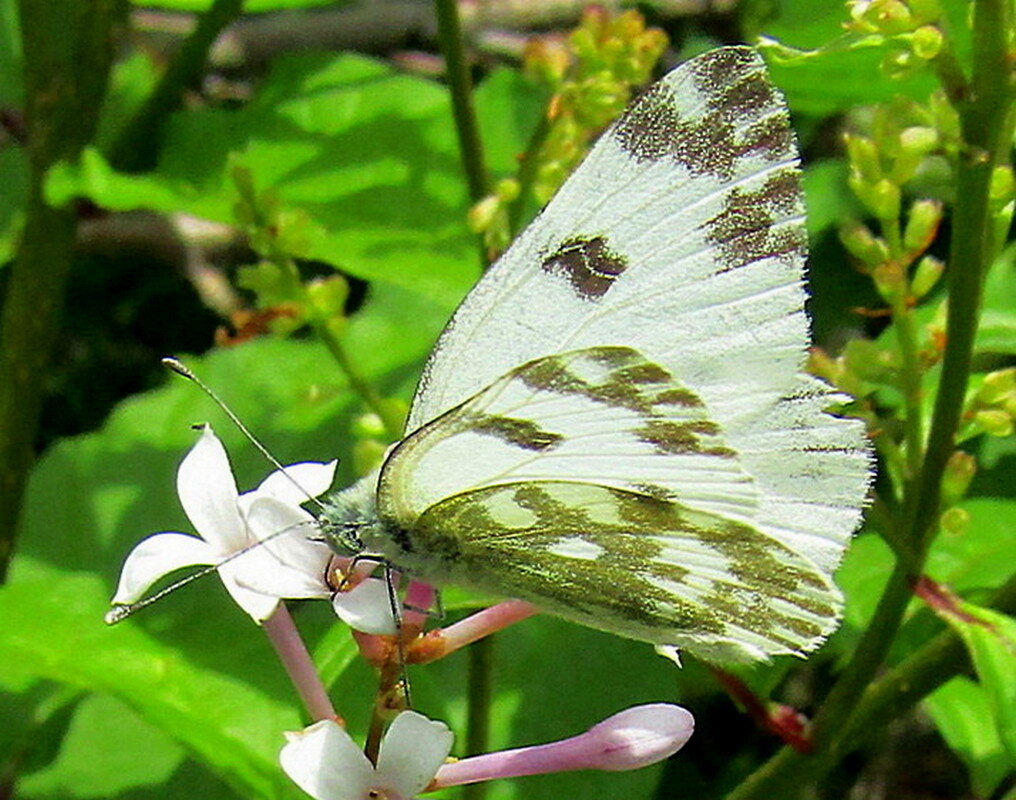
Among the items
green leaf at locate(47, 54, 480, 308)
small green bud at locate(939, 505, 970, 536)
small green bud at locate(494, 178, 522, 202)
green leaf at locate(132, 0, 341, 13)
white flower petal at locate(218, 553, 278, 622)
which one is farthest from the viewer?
green leaf at locate(132, 0, 341, 13)

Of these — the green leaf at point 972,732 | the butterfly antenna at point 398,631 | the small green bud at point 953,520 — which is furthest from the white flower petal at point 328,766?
the green leaf at point 972,732

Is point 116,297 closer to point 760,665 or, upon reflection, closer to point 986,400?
point 760,665

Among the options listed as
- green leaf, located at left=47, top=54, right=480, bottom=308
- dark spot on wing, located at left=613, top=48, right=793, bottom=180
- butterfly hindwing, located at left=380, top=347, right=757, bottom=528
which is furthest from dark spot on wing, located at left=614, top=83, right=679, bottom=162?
green leaf, located at left=47, top=54, right=480, bottom=308

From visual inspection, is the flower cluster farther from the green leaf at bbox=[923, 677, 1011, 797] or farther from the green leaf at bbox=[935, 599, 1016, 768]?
the green leaf at bbox=[923, 677, 1011, 797]

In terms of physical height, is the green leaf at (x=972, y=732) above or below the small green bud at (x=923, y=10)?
below

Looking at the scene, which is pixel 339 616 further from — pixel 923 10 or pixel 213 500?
pixel 923 10

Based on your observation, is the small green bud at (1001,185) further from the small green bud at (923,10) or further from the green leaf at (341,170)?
the green leaf at (341,170)

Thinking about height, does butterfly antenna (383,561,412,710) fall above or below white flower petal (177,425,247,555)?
below
